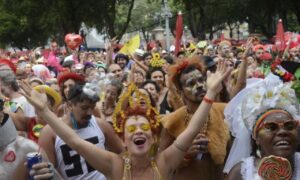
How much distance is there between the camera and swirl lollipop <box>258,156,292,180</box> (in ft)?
11.8

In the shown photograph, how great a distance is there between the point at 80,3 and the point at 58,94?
92.2ft

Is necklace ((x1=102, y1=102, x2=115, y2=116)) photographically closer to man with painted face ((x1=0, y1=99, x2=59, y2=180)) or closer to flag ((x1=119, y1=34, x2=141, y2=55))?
man with painted face ((x1=0, y1=99, x2=59, y2=180))

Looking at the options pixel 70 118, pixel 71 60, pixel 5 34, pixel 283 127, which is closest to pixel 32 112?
pixel 70 118

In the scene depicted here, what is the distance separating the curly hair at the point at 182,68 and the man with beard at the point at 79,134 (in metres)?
0.71

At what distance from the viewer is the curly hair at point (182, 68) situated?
17.6 ft

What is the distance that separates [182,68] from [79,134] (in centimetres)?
108

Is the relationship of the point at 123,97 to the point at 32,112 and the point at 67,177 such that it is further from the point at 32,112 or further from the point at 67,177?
the point at 32,112

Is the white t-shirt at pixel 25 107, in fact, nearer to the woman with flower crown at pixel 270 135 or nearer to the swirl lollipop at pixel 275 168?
the woman with flower crown at pixel 270 135

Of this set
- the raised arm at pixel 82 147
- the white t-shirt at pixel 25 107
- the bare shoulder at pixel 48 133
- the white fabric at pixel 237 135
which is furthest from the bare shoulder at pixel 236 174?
the white t-shirt at pixel 25 107

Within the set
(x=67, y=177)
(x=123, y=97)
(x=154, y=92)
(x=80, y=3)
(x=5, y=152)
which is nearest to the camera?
(x=5, y=152)

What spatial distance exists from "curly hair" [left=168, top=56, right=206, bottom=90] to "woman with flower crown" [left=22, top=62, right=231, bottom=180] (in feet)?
3.57

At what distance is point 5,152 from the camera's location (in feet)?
13.2

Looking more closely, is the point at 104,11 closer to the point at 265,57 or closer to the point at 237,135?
the point at 265,57

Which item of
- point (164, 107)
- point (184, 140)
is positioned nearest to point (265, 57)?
A: point (164, 107)
